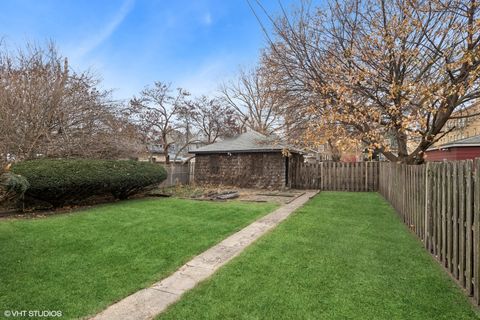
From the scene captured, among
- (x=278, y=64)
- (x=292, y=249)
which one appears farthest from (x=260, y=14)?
(x=292, y=249)

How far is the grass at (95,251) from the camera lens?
3270 millimetres

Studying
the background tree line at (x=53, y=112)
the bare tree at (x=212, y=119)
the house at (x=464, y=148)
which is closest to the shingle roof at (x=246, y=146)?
the bare tree at (x=212, y=119)

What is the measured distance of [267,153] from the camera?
53.7 ft

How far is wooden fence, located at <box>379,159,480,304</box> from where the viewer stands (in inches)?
124

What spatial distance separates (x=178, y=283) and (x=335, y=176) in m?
13.7

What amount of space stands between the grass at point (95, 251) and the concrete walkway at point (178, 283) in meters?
0.15

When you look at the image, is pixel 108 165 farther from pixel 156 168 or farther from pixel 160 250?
pixel 160 250

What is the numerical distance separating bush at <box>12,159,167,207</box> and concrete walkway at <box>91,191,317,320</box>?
5.48 m

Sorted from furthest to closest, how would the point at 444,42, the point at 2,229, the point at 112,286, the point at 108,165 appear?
1. the point at 108,165
2. the point at 444,42
3. the point at 2,229
4. the point at 112,286

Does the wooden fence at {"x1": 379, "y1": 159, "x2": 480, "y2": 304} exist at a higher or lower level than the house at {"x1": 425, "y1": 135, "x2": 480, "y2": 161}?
lower

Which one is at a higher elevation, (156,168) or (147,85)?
(147,85)

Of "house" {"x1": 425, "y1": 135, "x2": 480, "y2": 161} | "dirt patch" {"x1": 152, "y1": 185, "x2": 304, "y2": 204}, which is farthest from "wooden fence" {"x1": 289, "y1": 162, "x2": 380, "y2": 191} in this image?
"house" {"x1": 425, "y1": 135, "x2": 480, "y2": 161}

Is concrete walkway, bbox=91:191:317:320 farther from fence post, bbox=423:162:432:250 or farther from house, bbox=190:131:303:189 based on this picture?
house, bbox=190:131:303:189

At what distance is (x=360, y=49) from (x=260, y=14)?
8.44 feet
